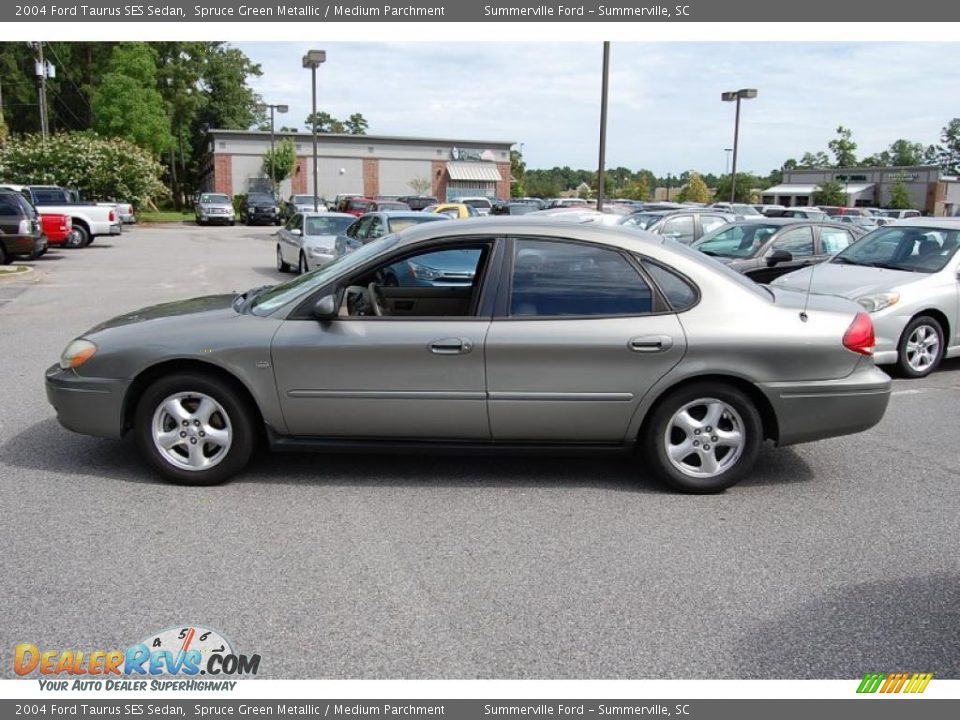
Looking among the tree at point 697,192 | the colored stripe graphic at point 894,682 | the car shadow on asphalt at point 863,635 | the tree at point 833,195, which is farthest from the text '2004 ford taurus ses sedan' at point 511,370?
the tree at point 697,192

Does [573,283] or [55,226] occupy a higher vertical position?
[573,283]

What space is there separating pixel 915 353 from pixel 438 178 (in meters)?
58.4

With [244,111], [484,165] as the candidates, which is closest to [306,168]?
[484,165]

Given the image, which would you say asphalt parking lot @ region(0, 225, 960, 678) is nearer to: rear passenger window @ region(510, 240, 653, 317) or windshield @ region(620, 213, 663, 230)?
rear passenger window @ region(510, 240, 653, 317)

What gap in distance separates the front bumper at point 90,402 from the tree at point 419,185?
58901 millimetres

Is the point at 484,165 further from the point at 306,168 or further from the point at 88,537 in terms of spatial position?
the point at 88,537

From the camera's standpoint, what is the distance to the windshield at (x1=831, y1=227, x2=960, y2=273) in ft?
28.8

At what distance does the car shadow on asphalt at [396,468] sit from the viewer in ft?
17.0

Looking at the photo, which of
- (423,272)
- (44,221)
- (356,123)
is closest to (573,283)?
(423,272)

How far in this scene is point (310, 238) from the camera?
650 inches

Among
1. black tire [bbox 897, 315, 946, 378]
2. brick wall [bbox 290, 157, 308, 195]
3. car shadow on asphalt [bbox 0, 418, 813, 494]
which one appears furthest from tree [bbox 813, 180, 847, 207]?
car shadow on asphalt [bbox 0, 418, 813, 494]

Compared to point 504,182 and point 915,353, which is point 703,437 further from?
point 504,182

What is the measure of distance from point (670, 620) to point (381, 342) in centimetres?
228

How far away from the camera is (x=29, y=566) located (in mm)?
3906
